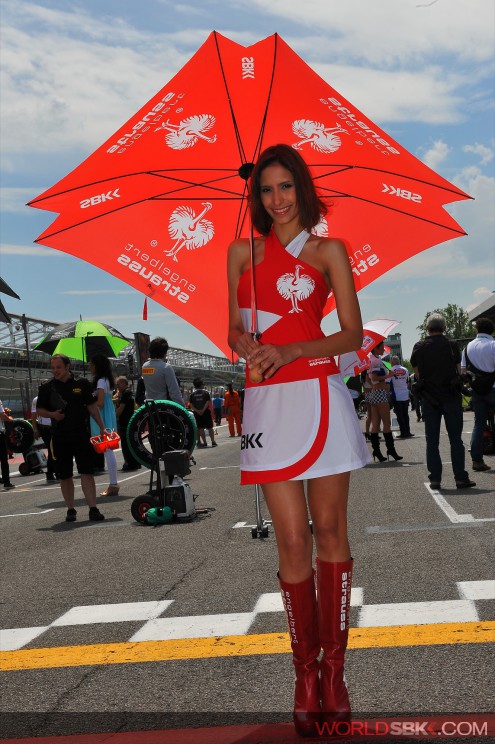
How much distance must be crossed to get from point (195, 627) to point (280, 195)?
250 cm

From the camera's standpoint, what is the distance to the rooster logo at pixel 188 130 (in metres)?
4.91

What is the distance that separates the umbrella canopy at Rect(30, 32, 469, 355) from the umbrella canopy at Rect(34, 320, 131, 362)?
11.9 metres

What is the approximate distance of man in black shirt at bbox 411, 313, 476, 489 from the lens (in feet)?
34.6

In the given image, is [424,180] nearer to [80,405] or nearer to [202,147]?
[202,147]

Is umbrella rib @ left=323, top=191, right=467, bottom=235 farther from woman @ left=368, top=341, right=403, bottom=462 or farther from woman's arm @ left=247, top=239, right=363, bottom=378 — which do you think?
woman @ left=368, top=341, right=403, bottom=462

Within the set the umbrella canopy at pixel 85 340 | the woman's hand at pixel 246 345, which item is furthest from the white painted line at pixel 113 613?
the umbrella canopy at pixel 85 340

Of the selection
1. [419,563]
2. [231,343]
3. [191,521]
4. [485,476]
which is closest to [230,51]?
[231,343]

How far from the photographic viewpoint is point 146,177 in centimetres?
501

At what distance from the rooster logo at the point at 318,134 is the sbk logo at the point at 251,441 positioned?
2017 millimetres

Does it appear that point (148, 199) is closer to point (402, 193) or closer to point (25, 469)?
point (402, 193)

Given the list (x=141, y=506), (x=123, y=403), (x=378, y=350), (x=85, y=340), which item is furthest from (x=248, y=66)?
(x=85, y=340)

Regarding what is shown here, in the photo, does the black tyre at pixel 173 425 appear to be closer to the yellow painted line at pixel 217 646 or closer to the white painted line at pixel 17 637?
the white painted line at pixel 17 637

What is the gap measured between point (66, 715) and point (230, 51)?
3.15 meters

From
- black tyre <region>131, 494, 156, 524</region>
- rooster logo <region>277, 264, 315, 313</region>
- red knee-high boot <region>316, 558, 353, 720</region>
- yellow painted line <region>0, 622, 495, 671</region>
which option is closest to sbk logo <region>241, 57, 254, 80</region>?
rooster logo <region>277, 264, 315, 313</region>
